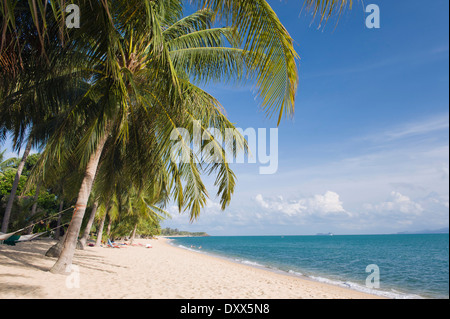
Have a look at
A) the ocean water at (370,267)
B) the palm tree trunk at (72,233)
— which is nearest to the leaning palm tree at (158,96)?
the palm tree trunk at (72,233)

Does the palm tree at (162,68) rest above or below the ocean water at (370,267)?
above

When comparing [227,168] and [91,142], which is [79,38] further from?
[227,168]

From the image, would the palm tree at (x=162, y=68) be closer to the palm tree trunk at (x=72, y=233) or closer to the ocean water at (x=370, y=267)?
the palm tree trunk at (x=72, y=233)

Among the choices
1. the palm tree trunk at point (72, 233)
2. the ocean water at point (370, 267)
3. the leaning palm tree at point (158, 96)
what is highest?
the leaning palm tree at point (158, 96)

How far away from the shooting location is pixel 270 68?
3516 mm

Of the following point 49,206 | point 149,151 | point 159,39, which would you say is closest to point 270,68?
point 159,39

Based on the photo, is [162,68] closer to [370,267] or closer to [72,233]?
[72,233]

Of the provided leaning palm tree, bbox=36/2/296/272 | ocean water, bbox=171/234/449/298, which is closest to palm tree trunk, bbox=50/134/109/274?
leaning palm tree, bbox=36/2/296/272

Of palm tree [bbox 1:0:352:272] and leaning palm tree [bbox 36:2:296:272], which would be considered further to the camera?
leaning palm tree [bbox 36:2:296:272]

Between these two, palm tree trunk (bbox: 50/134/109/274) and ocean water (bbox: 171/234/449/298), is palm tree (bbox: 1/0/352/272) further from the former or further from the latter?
ocean water (bbox: 171/234/449/298)

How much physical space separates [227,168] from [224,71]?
2.58 metres

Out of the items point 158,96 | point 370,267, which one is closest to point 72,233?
point 158,96

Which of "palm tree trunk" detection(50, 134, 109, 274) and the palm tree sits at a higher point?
the palm tree

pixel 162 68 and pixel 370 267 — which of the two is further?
pixel 370 267
